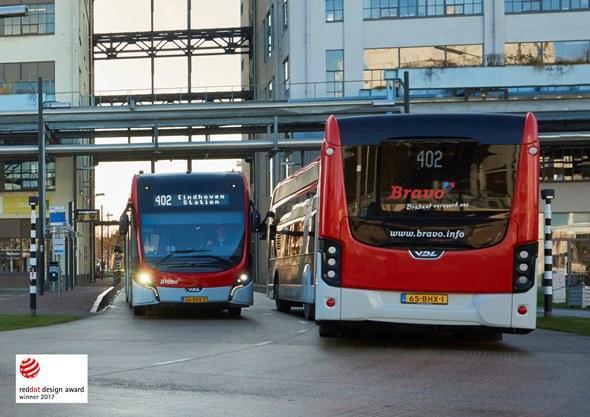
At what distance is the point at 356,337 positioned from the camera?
55.9 ft

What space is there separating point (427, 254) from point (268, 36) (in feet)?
163

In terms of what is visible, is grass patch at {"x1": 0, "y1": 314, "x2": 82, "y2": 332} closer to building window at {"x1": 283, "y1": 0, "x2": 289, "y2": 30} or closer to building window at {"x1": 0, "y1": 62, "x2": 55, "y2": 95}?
building window at {"x1": 283, "y1": 0, "x2": 289, "y2": 30}

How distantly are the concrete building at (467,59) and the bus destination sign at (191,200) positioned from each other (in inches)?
947

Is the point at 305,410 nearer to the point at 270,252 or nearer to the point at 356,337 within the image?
the point at 356,337

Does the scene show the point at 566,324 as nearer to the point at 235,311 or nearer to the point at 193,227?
the point at 235,311

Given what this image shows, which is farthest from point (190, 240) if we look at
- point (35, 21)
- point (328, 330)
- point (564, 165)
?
point (35, 21)

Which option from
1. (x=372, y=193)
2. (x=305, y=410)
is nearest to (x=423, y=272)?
(x=372, y=193)

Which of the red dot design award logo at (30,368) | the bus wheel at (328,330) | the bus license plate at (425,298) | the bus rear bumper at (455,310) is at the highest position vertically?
the red dot design award logo at (30,368)

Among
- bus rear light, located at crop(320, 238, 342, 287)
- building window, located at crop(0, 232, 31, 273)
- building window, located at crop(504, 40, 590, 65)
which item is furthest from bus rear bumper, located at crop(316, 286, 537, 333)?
building window, located at crop(0, 232, 31, 273)

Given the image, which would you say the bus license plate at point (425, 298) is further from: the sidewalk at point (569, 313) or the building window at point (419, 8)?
the building window at point (419, 8)

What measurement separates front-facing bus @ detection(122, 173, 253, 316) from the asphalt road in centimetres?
321

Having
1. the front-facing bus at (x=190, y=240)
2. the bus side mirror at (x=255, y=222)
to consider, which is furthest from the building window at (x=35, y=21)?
the bus side mirror at (x=255, y=222)

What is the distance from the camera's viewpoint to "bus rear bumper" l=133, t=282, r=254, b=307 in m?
22.4

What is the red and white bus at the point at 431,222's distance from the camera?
14148 mm
